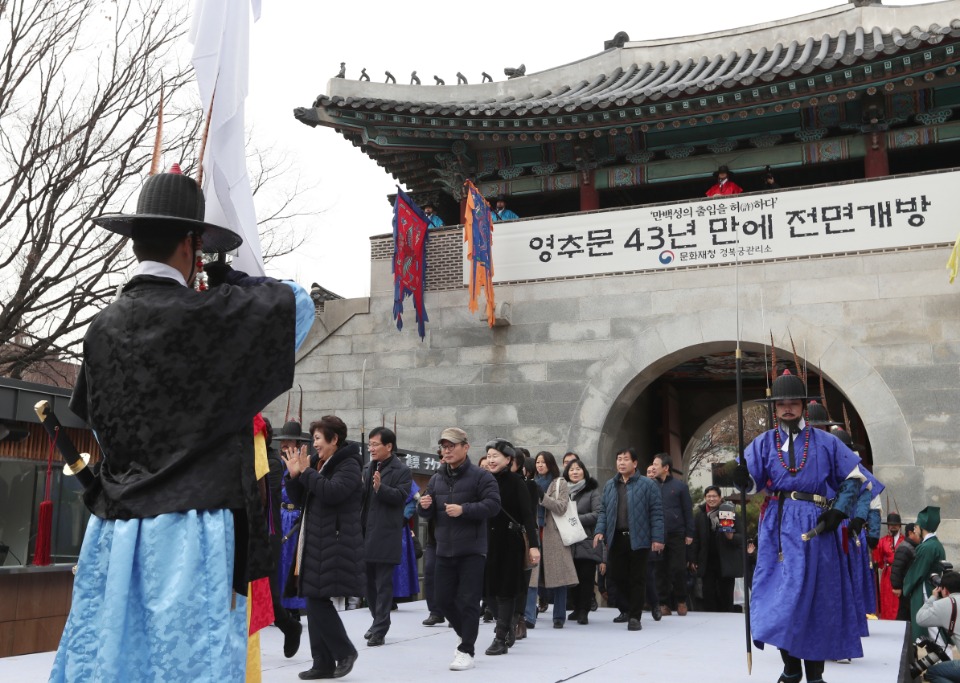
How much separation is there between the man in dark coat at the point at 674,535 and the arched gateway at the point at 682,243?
10.7ft

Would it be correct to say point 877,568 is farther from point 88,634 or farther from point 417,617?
point 88,634

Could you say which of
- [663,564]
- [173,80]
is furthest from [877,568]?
[173,80]

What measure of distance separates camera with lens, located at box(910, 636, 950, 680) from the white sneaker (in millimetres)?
4137

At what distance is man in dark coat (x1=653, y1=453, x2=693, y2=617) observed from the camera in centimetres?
1019

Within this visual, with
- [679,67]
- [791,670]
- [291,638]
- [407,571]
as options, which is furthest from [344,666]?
[679,67]

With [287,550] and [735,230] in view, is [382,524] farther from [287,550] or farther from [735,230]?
[735,230]

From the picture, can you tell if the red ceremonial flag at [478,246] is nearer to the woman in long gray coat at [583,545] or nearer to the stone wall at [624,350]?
the stone wall at [624,350]

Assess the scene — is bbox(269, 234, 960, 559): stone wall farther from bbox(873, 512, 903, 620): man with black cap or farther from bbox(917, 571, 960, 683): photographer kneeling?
bbox(917, 571, 960, 683): photographer kneeling

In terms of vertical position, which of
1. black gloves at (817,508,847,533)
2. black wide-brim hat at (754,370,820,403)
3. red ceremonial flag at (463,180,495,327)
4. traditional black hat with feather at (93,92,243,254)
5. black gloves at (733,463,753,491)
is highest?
red ceremonial flag at (463,180,495,327)

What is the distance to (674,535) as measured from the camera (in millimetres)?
10258

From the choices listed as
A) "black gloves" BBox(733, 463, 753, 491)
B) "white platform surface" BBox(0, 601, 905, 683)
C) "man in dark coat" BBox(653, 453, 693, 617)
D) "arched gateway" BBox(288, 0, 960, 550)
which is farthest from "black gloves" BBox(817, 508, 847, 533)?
"arched gateway" BBox(288, 0, 960, 550)

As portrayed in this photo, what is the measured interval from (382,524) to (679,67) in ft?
38.3

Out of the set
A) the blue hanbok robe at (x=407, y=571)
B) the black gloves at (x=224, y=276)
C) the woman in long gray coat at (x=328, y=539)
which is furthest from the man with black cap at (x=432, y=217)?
the black gloves at (x=224, y=276)

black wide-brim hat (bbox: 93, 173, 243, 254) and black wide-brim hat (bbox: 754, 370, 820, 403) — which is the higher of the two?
black wide-brim hat (bbox: 93, 173, 243, 254)
